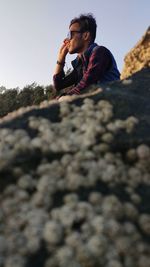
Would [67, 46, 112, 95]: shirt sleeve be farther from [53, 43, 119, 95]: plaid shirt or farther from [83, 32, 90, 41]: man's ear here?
[83, 32, 90, 41]: man's ear

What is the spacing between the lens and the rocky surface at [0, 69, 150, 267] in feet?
12.4

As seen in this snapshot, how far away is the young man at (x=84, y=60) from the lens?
318 inches

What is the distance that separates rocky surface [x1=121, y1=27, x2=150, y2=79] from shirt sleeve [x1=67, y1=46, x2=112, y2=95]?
1.30 ft

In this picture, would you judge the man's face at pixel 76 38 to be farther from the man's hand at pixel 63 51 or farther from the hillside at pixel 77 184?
the hillside at pixel 77 184

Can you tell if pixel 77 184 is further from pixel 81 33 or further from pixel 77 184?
pixel 81 33

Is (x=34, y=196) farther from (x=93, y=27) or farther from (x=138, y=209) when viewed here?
(x=93, y=27)

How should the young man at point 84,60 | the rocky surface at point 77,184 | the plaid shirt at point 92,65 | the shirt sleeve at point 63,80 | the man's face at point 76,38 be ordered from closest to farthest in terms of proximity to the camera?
the rocky surface at point 77,184
the plaid shirt at point 92,65
the young man at point 84,60
the man's face at point 76,38
the shirt sleeve at point 63,80

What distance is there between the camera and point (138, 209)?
4.18 m

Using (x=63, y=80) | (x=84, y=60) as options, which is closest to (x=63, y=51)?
(x=63, y=80)

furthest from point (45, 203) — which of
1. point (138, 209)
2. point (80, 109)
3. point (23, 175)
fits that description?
point (80, 109)

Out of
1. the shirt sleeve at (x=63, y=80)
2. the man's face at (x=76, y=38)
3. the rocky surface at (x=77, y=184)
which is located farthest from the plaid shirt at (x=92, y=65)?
the rocky surface at (x=77, y=184)

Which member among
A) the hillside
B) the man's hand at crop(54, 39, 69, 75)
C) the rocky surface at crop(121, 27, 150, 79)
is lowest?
the hillside

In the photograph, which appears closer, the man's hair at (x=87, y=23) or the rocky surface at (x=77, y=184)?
the rocky surface at (x=77, y=184)

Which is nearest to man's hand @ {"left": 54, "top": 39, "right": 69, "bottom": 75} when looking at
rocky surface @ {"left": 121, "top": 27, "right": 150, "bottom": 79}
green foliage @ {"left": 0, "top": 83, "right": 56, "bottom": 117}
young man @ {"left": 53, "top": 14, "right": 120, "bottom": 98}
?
young man @ {"left": 53, "top": 14, "right": 120, "bottom": 98}
